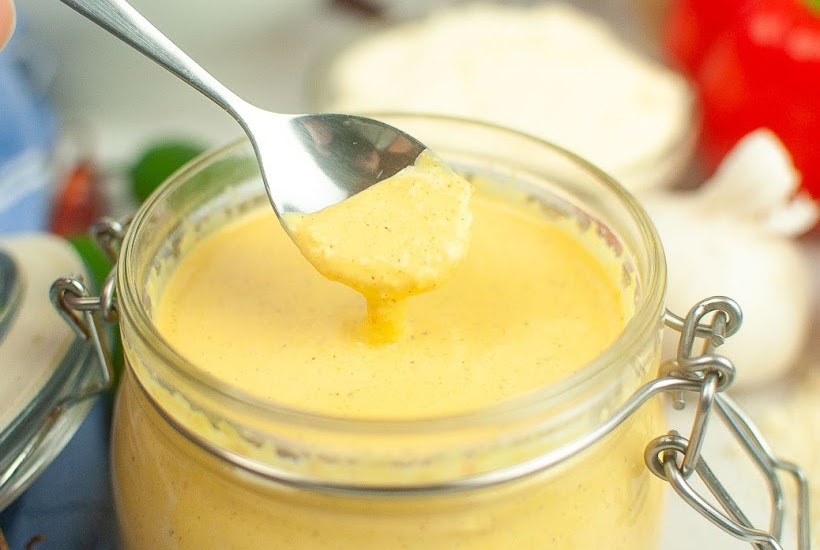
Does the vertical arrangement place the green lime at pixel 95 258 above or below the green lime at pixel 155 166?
above

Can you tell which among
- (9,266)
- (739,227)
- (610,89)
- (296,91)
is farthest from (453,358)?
(296,91)

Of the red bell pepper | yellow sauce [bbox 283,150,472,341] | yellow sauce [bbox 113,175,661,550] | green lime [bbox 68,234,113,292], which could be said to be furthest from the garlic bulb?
green lime [bbox 68,234,113,292]

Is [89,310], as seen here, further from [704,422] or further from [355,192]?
[704,422]

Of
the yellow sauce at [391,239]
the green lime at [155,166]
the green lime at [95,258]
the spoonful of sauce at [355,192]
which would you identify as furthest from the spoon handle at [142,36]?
the green lime at [155,166]

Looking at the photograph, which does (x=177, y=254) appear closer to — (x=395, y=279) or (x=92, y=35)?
(x=395, y=279)

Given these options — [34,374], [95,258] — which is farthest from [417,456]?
[95,258]

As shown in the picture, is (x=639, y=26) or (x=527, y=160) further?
(x=639, y=26)

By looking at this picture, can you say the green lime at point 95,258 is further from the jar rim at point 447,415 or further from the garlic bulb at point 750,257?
the garlic bulb at point 750,257
